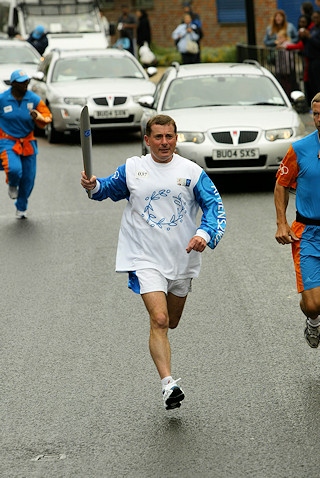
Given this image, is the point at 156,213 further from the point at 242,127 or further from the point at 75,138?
the point at 75,138

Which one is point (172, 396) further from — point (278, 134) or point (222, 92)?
point (222, 92)

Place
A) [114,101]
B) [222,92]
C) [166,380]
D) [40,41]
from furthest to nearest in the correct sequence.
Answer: [40,41], [114,101], [222,92], [166,380]

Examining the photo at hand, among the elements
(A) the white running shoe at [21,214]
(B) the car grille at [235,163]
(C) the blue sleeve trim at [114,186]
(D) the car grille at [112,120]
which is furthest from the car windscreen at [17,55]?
(C) the blue sleeve trim at [114,186]

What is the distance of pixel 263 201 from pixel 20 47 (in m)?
15.1

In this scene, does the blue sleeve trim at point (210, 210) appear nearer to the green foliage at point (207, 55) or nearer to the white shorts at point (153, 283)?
the white shorts at point (153, 283)

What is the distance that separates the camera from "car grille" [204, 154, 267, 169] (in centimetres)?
1561

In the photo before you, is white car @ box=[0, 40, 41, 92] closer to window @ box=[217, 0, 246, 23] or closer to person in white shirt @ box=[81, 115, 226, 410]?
window @ box=[217, 0, 246, 23]

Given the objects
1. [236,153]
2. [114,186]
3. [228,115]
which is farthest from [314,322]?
[228,115]

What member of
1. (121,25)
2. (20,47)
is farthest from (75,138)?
(121,25)

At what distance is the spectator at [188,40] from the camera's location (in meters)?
31.0

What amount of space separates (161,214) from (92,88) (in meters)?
15.7

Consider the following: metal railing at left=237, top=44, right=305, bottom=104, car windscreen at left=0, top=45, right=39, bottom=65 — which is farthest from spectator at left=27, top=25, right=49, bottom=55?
metal railing at left=237, top=44, right=305, bottom=104

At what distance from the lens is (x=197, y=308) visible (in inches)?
380

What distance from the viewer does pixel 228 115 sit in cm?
1630
